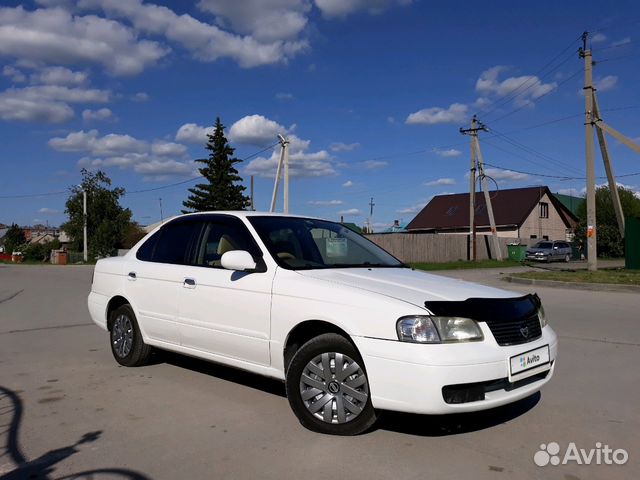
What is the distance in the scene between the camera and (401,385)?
377 centimetres

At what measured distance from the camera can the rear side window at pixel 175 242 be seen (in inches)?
225

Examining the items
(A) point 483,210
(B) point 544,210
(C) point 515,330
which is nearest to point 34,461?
(C) point 515,330

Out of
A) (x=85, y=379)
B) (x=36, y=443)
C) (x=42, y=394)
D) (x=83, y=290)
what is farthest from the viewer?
(x=83, y=290)

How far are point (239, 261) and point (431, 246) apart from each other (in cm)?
3723

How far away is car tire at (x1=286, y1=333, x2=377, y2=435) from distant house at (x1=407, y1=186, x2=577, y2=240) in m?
55.5

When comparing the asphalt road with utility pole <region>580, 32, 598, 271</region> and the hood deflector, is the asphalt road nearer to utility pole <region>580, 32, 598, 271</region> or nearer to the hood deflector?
the hood deflector

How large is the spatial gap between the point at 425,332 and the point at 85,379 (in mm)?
3723

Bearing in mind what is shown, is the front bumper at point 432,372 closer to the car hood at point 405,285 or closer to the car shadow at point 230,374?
the car hood at point 405,285

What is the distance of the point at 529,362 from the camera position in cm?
411

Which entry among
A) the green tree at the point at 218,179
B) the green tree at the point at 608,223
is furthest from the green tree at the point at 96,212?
the green tree at the point at 608,223

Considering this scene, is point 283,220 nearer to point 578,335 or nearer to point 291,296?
point 291,296

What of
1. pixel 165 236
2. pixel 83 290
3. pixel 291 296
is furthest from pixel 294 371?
pixel 83 290

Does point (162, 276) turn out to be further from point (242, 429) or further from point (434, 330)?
point (434, 330)

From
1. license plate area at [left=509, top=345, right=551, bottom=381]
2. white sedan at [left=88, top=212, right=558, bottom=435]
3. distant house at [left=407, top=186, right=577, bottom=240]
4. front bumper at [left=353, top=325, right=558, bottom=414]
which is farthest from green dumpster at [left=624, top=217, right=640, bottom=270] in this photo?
→ distant house at [left=407, top=186, right=577, bottom=240]
